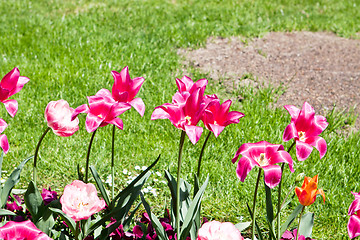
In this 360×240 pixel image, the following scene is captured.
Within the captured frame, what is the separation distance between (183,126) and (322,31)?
4818mm

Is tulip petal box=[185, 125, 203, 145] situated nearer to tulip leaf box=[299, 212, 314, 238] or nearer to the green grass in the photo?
tulip leaf box=[299, 212, 314, 238]

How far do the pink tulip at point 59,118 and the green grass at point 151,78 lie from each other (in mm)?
1105

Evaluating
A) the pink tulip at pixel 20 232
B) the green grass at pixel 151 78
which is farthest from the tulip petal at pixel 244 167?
the green grass at pixel 151 78

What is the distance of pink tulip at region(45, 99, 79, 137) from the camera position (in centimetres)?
176

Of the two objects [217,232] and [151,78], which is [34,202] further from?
[151,78]

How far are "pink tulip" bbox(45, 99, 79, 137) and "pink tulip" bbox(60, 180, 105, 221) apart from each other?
0.75ft

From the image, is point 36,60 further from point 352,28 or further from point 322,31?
point 352,28

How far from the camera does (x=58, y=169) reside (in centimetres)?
299

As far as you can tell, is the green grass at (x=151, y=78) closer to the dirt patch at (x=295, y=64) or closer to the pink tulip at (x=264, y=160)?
the dirt patch at (x=295, y=64)

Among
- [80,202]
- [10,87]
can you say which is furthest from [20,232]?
[10,87]

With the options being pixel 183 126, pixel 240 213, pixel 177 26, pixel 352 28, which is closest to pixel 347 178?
pixel 240 213

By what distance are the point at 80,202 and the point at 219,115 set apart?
2.05 ft

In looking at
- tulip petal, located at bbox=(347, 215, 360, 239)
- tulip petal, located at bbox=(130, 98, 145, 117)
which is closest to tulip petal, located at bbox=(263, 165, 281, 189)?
tulip petal, located at bbox=(347, 215, 360, 239)

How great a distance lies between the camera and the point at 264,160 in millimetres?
1608
